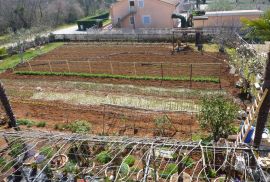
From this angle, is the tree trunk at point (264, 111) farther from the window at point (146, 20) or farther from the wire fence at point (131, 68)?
the window at point (146, 20)

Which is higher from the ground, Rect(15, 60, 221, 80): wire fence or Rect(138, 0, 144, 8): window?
Rect(138, 0, 144, 8): window

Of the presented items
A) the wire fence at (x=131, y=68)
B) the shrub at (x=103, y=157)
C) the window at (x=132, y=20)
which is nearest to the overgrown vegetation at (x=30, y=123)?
the shrub at (x=103, y=157)

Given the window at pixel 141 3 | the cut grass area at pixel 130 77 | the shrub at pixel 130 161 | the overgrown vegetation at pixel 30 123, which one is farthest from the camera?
the window at pixel 141 3

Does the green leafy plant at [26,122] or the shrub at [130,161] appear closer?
the shrub at [130,161]

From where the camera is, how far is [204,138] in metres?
13.9

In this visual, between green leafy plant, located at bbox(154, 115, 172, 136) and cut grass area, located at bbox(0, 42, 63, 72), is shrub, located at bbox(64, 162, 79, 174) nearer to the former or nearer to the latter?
green leafy plant, located at bbox(154, 115, 172, 136)

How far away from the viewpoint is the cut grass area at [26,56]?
28.6 m

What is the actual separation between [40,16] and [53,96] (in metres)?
31.2

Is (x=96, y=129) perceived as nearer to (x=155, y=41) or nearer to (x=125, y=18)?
(x=155, y=41)

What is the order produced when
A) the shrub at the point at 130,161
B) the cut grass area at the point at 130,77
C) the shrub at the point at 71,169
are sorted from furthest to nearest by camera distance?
the cut grass area at the point at 130,77, the shrub at the point at 130,161, the shrub at the point at 71,169

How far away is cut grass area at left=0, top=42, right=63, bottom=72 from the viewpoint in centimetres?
2857

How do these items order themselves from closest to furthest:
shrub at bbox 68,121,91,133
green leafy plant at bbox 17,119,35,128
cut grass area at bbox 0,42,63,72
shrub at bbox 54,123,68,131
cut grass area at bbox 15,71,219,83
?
shrub at bbox 68,121,91,133 < shrub at bbox 54,123,68,131 < green leafy plant at bbox 17,119,35,128 < cut grass area at bbox 15,71,219,83 < cut grass area at bbox 0,42,63,72

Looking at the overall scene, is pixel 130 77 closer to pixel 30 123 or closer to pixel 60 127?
pixel 60 127

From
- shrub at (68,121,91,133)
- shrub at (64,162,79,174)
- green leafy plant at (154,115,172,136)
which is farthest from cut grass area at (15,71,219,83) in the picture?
shrub at (64,162,79,174)
